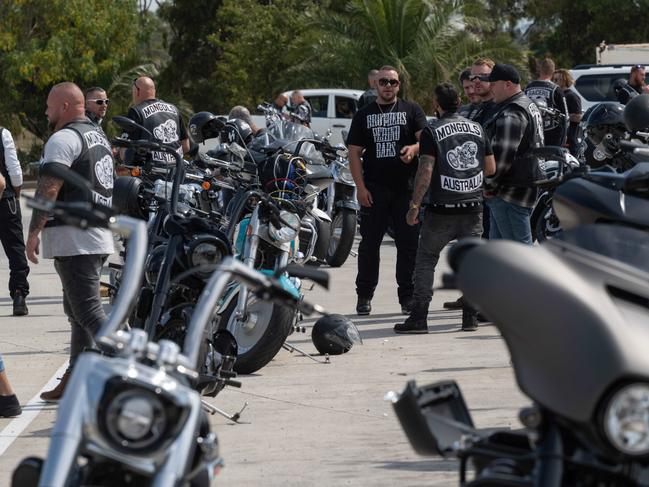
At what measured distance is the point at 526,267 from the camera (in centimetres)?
372

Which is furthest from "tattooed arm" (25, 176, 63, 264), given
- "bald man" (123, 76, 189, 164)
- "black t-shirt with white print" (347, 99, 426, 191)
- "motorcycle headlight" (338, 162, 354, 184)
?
"motorcycle headlight" (338, 162, 354, 184)

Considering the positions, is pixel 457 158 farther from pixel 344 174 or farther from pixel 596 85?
pixel 596 85

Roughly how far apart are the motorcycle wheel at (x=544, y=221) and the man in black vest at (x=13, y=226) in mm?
4692

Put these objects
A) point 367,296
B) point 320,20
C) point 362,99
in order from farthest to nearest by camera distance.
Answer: point 320,20
point 362,99
point 367,296

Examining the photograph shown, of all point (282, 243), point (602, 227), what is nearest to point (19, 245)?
point (282, 243)

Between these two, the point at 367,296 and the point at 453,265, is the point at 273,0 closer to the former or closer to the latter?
the point at 367,296

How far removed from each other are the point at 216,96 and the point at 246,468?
40.2 m

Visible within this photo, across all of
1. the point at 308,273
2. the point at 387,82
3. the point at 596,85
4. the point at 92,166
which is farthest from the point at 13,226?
the point at 596,85

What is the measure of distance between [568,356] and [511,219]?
20.9 ft

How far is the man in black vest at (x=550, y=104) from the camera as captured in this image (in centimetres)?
1405

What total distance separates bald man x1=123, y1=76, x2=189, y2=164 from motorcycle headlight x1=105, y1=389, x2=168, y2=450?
330 inches

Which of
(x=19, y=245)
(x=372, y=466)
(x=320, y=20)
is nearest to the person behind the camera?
(x=372, y=466)

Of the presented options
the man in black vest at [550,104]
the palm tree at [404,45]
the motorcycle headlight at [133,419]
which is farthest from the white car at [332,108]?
the motorcycle headlight at [133,419]

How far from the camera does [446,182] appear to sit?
393 inches
